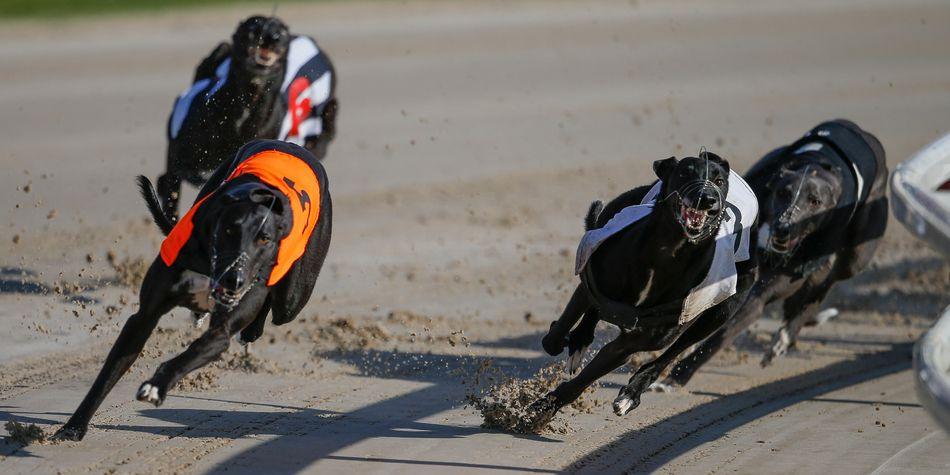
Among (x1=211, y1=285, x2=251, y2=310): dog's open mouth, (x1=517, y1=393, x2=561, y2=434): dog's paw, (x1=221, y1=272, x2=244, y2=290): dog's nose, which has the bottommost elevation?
(x1=517, y1=393, x2=561, y2=434): dog's paw

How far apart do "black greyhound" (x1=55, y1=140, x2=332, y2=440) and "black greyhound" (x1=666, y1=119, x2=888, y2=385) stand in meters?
1.93

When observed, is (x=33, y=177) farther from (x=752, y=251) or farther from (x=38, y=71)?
(x=752, y=251)

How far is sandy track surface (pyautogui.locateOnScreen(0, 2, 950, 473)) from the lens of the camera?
4332 millimetres

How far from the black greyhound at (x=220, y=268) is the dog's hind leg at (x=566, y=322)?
0.98 m

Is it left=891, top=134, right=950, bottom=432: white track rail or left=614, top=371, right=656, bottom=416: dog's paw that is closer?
left=891, top=134, right=950, bottom=432: white track rail

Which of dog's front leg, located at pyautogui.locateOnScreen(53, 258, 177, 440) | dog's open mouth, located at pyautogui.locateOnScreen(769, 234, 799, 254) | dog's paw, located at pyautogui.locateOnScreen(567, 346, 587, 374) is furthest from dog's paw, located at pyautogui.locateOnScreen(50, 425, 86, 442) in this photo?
dog's open mouth, located at pyautogui.locateOnScreen(769, 234, 799, 254)

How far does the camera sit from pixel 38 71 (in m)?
10.8

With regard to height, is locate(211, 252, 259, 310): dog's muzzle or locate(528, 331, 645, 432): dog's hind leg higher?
locate(211, 252, 259, 310): dog's muzzle

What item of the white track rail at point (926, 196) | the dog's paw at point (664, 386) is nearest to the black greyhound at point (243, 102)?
the dog's paw at point (664, 386)

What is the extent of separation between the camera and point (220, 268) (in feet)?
12.0

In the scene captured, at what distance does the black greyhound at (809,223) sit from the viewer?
509 centimetres

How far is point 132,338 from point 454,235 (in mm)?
3816

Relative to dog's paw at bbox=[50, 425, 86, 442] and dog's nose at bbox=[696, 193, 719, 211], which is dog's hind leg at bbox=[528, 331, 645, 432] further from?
dog's paw at bbox=[50, 425, 86, 442]

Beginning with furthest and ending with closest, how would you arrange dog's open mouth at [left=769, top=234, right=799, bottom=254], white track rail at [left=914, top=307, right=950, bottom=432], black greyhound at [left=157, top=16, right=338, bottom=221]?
1. black greyhound at [left=157, top=16, right=338, bottom=221]
2. dog's open mouth at [left=769, top=234, right=799, bottom=254]
3. white track rail at [left=914, top=307, right=950, bottom=432]
